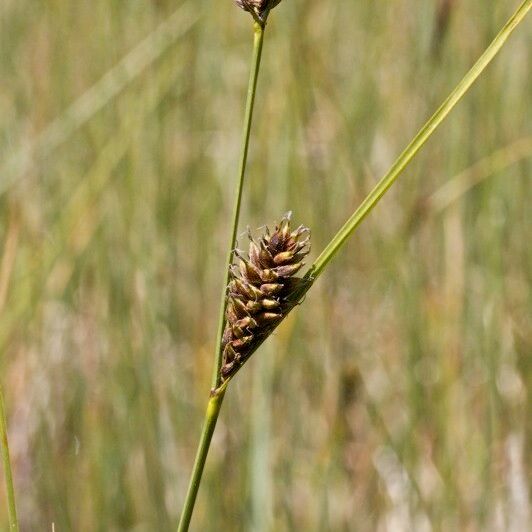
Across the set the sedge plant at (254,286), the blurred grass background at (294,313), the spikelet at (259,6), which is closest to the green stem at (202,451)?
the sedge plant at (254,286)

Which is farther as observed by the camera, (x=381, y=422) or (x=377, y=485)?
(x=377, y=485)

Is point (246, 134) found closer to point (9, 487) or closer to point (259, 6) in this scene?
point (259, 6)

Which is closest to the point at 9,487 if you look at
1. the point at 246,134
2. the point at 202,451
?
the point at 202,451

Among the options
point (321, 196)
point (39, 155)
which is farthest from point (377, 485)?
point (39, 155)

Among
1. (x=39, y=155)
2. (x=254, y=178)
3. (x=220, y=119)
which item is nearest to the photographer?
(x=39, y=155)

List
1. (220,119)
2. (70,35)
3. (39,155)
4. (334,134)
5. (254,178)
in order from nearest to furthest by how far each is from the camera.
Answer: (39,155)
(254,178)
(334,134)
(70,35)
(220,119)

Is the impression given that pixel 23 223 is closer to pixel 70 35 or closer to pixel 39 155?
pixel 39 155

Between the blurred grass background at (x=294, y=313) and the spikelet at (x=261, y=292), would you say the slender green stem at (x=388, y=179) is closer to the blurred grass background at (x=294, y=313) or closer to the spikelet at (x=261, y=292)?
the spikelet at (x=261, y=292)
